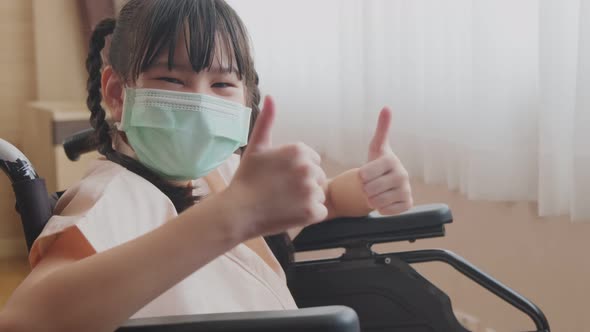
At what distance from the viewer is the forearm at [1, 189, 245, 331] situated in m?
0.80

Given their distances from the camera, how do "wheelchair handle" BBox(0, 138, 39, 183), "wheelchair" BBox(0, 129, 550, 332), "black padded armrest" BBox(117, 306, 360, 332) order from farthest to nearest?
"wheelchair" BBox(0, 129, 550, 332)
"wheelchair handle" BBox(0, 138, 39, 183)
"black padded armrest" BBox(117, 306, 360, 332)

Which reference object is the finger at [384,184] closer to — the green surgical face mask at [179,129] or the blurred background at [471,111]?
the green surgical face mask at [179,129]

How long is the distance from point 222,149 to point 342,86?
102cm

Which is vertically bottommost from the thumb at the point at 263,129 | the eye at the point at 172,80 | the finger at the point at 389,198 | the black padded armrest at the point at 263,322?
the black padded armrest at the point at 263,322

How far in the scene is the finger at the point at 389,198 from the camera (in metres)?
1.21

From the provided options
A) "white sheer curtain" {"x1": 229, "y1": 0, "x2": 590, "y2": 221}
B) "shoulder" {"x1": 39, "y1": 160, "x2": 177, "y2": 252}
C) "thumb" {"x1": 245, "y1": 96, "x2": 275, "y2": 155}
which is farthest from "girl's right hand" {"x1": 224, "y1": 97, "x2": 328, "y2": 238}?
"white sheer curtain" {"x1": 229, "y1": 0, "x2": 590, "y2": 221}

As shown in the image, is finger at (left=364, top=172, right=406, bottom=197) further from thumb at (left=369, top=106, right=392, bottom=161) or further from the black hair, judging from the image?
the black hair

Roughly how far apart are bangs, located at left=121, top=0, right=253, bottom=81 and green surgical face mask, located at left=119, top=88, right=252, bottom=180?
46 mm

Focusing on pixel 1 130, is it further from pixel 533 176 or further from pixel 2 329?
pixel 2 329

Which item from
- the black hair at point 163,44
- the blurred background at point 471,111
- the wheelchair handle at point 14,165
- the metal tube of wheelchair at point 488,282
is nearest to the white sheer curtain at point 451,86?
the blurred background at point 471,111

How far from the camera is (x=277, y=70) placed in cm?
230

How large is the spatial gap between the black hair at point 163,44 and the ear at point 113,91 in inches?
0.6

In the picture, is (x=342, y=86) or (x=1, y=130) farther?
(x=1, y=130)

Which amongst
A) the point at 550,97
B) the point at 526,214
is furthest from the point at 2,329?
the point at 526,214
